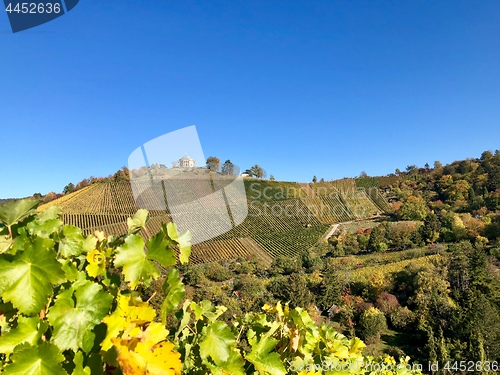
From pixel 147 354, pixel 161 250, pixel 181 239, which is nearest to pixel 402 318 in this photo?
pixel 181 239

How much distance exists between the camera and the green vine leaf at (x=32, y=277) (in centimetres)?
78

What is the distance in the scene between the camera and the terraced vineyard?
1444 inches

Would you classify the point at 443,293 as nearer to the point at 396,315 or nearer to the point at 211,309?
the point at 396,315

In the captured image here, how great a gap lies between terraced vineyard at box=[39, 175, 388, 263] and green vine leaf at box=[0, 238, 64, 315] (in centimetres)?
3271

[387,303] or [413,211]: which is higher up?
[387,303]

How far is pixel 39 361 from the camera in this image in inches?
29.9

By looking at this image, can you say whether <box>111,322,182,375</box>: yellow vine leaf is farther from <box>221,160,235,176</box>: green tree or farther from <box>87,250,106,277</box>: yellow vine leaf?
<box>221,160,235,176</box>: green tree

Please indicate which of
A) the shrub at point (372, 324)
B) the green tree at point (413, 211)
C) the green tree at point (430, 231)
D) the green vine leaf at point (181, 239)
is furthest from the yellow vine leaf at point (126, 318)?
the green tree at point (413, 211)

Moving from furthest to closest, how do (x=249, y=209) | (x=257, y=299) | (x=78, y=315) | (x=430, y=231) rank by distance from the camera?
(x=249, y=209) < (x=430, y=231) < (x=257, y=299) < (x=78, y=315)

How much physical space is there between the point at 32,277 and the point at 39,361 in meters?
0.20

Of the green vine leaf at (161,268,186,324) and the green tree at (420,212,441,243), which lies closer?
the green vine leaf at (161,268,186,324)

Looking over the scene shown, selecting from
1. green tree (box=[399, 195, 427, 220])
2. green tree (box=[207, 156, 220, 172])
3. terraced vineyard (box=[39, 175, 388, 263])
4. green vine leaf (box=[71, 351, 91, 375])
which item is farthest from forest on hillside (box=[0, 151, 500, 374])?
green tree (box=[207, 156, 220, 172])

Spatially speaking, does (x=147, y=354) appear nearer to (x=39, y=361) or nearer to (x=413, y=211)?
(x=39, y=361)

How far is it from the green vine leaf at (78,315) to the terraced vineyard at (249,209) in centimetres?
3263
